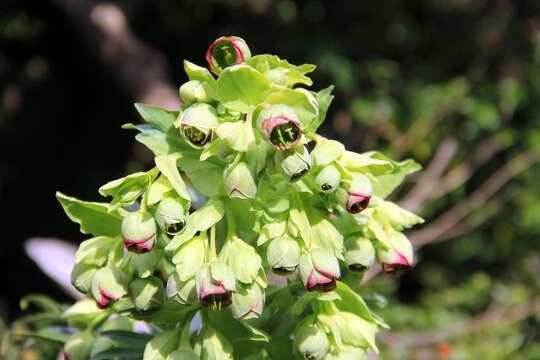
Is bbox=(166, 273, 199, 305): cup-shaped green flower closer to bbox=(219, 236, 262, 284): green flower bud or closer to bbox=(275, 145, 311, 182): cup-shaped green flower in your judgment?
bbox=(219, 236, 262, 284): green flower bud

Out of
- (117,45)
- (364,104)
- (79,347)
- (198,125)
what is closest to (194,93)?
(198,125)

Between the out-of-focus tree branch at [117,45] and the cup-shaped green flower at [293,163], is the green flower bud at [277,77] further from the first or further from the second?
the out-of-focus tree branch at [117,45]

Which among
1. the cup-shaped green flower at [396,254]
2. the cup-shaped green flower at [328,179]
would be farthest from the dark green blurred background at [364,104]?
the cup-shaped green flower at [328,179]

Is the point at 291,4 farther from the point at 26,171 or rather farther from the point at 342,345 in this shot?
the point at 342,345

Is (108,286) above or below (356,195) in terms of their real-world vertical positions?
below

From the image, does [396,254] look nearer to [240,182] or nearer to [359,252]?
[359,252]

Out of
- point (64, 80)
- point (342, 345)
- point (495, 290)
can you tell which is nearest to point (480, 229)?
point (495, 290)

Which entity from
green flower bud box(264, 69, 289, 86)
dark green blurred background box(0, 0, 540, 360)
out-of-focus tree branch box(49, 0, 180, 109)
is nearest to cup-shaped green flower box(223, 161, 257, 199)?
green flower bud box(264, 69, 289, 86)
